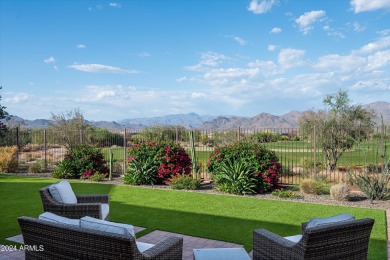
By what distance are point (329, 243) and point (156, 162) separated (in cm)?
897

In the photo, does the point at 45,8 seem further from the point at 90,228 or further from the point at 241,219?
the point at 90,228

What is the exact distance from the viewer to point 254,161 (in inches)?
401

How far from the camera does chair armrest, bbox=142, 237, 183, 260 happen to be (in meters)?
3.11

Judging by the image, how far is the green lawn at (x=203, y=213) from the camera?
5.98m

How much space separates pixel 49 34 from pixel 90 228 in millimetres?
18069

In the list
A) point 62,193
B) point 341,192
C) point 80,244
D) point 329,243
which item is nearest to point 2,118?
point 62,193

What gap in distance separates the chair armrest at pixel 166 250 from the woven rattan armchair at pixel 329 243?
1.02 m

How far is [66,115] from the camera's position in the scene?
81.0 feet

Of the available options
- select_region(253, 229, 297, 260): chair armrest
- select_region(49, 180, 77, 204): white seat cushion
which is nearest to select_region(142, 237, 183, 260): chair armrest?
select_region(253, 229, 297, 260): chair armrest

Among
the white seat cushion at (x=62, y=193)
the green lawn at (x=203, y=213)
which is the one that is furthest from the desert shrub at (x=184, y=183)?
the white seat cushion at (x=62, y=193)

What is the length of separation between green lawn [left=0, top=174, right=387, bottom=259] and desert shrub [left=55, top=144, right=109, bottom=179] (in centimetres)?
305

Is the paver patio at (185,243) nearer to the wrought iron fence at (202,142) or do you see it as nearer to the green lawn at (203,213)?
the green lawn at (203,213)

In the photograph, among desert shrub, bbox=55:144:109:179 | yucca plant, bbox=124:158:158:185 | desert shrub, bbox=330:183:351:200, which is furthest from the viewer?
desert shrub, bbox=55:144:109:179

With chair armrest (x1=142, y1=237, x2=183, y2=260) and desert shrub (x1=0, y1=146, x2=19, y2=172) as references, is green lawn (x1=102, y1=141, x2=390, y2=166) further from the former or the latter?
chair armrest (x1=142, y1=237, x2=183, y2=260)
